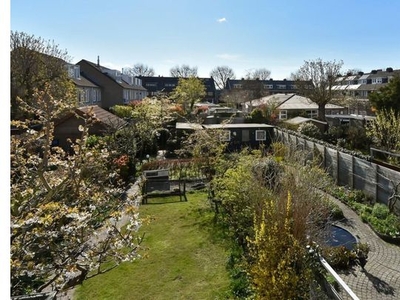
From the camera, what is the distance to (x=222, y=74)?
322 feet

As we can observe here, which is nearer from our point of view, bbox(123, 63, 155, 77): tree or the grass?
the grass

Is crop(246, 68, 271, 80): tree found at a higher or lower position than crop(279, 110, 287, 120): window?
higher

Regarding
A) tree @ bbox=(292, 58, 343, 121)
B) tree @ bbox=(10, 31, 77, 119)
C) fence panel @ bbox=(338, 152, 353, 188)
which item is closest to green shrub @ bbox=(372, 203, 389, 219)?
fence panel @ bbox=(338, 152, 353, 188)

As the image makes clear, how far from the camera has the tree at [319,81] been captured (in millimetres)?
35594

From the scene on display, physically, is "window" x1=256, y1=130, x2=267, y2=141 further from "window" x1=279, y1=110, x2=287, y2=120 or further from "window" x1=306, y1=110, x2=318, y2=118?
"window" x1=306, y1=110, x2=318, y2=118

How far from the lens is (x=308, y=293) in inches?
226

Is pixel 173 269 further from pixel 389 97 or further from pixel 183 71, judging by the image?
pixel 183 71

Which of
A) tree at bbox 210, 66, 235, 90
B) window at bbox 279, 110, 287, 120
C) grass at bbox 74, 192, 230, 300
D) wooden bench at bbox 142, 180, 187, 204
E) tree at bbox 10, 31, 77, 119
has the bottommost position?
grass at bbox 74, 192, 230, 300

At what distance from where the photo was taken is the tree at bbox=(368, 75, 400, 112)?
26922 mm

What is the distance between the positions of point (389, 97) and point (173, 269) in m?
26.7

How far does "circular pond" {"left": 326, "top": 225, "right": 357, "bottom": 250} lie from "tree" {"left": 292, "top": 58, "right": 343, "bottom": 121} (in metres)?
26.4
